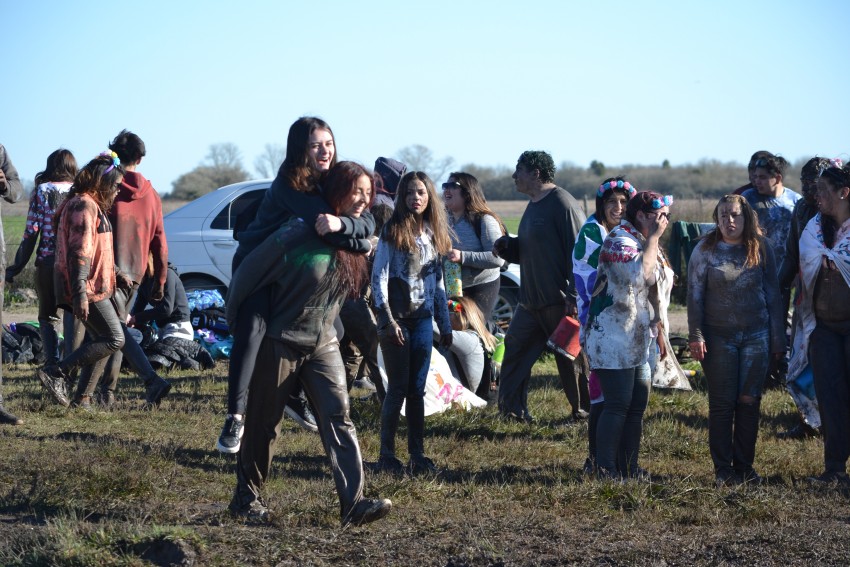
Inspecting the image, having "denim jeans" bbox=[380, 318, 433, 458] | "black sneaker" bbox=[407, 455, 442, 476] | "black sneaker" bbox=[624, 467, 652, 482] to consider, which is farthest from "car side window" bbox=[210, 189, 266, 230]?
"black sneaker" bbox=[624, 467, 652, 482]

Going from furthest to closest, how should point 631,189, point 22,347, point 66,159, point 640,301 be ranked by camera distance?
1. point 22,347
2. point 66,159
3. point 631,189
4. point 640,301

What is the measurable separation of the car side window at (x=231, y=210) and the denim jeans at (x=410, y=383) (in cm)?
700

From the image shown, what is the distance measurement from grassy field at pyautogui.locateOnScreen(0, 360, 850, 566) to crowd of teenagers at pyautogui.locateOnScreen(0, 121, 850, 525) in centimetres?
26

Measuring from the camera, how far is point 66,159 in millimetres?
8883

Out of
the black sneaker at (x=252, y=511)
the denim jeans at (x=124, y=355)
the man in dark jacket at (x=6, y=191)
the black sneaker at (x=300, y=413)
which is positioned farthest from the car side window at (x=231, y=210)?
the black sneaker at (x=252, y=511)

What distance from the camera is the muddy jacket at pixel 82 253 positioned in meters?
7.39

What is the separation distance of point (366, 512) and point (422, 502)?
2.27 feet

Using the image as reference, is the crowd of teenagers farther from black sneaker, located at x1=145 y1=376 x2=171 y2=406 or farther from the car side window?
the car side window

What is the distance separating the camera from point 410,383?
21.5ft

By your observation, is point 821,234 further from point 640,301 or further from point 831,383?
point 640,301

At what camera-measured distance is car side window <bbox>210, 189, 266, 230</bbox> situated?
43.4 ft

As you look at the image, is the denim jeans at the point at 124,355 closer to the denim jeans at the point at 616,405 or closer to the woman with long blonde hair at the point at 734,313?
the denim jeans at the point at 616,405

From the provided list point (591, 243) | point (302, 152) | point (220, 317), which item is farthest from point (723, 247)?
point (220, 317)

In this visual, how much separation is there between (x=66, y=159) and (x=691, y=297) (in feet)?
17.4
